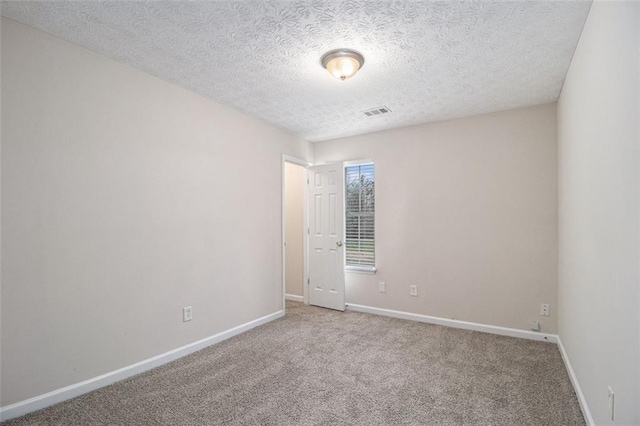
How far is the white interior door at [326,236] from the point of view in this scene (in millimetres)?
4520

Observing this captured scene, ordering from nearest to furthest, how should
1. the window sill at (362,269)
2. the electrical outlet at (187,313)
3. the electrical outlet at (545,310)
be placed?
the electrical outlet at (187,313) → the electrical outlet at (545,310) → the window sill at (362,269)

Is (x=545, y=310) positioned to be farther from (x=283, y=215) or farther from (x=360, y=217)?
(x=283, y=215)

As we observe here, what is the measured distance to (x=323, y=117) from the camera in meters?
3.83

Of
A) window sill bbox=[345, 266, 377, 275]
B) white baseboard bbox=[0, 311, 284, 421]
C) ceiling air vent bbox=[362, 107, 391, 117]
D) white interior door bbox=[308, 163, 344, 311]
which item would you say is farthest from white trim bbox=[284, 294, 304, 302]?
ceiling air vent bbox=[362, 107, 391, 117]

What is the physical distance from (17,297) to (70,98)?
1.39 metres

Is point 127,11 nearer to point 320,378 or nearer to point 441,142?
point 320,378

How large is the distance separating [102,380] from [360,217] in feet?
11.0

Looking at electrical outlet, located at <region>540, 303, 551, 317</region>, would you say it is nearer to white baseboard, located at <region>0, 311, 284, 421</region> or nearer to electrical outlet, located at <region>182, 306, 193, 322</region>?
white baseboard, located at <region>0, 311, 284, 421</region>

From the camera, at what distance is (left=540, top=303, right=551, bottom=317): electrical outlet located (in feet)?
10.8

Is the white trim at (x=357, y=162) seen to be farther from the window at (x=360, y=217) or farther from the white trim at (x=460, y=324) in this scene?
the white trim at (x=460, y=324)

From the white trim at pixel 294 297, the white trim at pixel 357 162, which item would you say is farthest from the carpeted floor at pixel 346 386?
the white trim at pixel 357 162

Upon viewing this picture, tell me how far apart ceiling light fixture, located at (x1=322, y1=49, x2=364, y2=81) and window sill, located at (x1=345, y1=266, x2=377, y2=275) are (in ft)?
8.91

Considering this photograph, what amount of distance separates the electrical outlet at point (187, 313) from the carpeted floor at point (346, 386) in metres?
0.34

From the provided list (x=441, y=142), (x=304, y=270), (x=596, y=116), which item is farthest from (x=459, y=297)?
(x=596, y=116)
